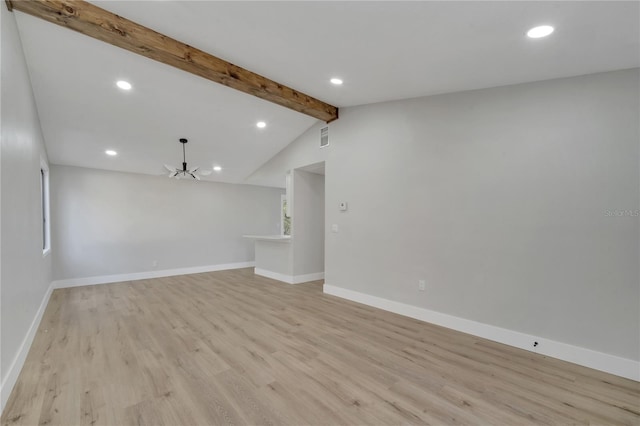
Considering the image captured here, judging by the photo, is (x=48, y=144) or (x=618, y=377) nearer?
(x=618, y=377)

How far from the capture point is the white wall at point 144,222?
5586mm

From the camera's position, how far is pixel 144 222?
21.0ft

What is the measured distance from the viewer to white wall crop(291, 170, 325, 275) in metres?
5.65

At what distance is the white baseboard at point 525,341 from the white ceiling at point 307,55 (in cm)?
252

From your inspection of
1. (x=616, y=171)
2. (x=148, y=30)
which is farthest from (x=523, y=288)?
(x=148, y=30)

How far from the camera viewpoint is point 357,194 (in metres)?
4.45

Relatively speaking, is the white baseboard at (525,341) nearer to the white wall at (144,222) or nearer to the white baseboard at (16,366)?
the white baseboard at (16,366)

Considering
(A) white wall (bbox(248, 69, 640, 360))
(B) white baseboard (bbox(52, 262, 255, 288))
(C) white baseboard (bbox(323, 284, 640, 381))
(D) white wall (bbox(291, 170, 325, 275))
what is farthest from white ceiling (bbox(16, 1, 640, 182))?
(B) white baseboard (bbox(52, 262, 255, 288))

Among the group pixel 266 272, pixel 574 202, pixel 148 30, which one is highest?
pixel 148 30

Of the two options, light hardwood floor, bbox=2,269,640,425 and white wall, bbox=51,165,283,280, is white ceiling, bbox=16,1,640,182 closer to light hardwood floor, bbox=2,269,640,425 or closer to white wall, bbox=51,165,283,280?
white wall, bbox=51,165,283,280

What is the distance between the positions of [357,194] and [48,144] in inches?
205

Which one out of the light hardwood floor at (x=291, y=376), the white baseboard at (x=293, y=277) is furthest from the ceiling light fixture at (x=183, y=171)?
the white baseboard at (x=293, y=277)

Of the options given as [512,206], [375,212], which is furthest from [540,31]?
[375,212]

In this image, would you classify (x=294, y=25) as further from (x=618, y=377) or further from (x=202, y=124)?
(x=618, y=377)
